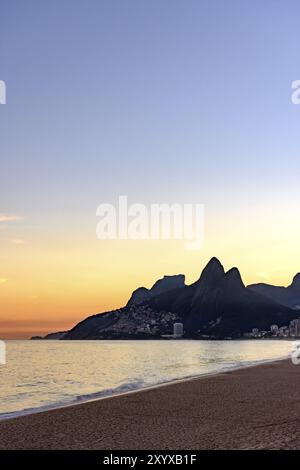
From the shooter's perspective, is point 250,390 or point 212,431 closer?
point 212,431

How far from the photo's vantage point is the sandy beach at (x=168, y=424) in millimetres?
14266

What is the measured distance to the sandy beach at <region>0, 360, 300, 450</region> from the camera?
14.3 metres

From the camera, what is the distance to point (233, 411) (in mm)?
20500

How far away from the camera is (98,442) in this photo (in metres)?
14.5

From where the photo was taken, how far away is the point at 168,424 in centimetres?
1752

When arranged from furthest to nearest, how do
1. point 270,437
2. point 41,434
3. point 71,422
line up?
1. point 71,422
2. point 41,434
3. point 270,437

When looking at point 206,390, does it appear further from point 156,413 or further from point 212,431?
point 212,431
